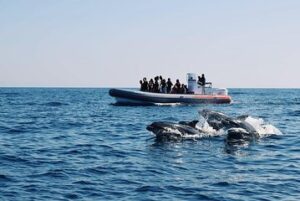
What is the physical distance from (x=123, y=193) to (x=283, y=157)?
7.76 m

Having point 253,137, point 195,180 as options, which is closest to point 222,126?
point 253,137

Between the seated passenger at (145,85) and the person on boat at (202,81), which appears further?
the person on boat at (202,81)

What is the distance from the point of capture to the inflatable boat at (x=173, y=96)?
148 ft

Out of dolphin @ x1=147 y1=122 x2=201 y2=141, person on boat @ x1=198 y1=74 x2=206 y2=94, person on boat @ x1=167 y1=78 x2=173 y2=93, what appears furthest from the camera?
person on boat @ x1=198 y1=74 x2=206 y2=94

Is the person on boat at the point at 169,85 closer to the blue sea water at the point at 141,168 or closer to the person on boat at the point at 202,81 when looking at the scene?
the person on boat at the point at 202,81

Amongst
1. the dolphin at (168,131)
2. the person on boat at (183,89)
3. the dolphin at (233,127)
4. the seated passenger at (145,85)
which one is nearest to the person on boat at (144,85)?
the seated passenger at (145,85)

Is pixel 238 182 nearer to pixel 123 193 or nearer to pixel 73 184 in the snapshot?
pixel 123 193

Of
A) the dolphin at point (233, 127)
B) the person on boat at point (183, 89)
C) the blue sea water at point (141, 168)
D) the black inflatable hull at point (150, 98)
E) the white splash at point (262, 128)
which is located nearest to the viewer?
the blue sea water at point (141, 168)

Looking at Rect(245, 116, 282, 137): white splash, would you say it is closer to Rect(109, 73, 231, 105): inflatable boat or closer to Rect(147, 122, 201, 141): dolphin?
Rect(147, 122, 201, 141): dolphin

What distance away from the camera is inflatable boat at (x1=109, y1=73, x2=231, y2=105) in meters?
45.2

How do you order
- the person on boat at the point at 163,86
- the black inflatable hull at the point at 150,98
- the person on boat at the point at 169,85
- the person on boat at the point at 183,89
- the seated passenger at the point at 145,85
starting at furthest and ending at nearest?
the person on boat at the point at 183,89, the person on boat at the point at 169,85, the person on boat at the point at 163,86, the seated passenger at the point at 145,85, the black inflatable hull at the point at 150,98

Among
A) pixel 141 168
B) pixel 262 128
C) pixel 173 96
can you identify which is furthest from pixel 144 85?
pixel 141 168

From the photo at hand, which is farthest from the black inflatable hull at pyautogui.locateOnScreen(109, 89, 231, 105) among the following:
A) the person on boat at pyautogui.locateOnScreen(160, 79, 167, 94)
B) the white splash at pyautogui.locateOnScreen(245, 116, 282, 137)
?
the white splash at pyautogui.locateOnScreen(245, 116, 282, 137)

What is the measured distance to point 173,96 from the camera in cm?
4572
